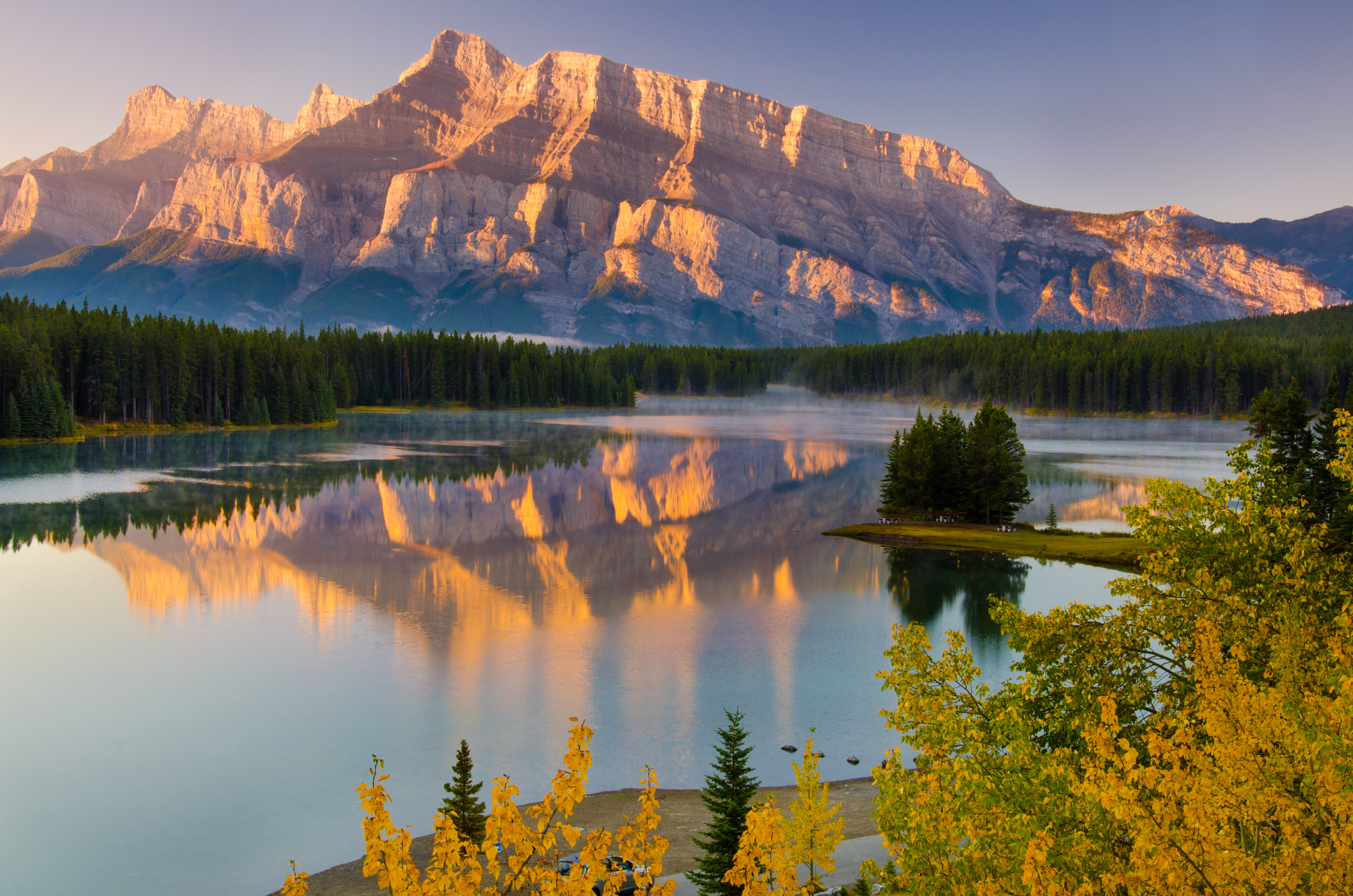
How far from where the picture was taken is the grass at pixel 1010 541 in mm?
54875

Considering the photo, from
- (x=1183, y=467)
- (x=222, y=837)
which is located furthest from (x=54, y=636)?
(x=1183, y=467)

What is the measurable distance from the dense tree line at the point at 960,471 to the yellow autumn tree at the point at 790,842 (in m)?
54.2

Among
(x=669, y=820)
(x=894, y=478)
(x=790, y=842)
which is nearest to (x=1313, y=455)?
(x=894, y=478)

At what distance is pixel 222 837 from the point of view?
2089cm

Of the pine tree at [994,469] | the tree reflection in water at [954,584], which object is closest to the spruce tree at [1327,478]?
the tree reflection in water at [954,584]

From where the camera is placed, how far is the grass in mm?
54875

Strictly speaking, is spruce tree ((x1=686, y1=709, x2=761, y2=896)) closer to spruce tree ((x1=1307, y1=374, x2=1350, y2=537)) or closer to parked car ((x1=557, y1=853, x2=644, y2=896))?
parked car ((x1=557, y1=853, x2=644, y2=896))

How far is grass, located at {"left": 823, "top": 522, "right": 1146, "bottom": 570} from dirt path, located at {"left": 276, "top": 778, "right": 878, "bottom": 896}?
34873 millimetres

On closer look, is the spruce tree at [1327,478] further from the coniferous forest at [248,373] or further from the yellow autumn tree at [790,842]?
the coniferous forest at [248,373]

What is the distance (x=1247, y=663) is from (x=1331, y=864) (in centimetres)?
803

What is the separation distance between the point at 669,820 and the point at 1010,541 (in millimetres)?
44413

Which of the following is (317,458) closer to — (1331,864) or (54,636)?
(54,636)

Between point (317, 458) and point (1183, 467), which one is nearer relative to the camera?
point (1183, 467)

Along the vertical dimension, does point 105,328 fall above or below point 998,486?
above
